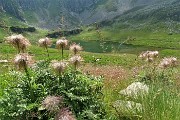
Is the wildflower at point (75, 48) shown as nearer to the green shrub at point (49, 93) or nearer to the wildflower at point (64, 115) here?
the green shrub at point (49, 93)

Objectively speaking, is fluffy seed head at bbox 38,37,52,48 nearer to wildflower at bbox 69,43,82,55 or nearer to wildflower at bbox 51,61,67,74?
wildflower at bbox 69,43,82,55

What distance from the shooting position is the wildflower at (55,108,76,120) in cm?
626

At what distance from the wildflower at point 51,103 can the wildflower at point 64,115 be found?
0.38 feet

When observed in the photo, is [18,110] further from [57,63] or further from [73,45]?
[73,45]

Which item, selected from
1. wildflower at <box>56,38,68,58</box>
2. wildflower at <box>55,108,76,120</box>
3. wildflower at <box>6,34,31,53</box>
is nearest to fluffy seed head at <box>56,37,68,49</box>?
wildflower at <box>56,38,68,58</box>

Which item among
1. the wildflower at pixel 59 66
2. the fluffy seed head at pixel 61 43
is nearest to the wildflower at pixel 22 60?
the wildflower at pixel 59 66

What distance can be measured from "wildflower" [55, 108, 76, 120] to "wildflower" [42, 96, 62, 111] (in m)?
0.12

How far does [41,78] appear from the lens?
308 inches

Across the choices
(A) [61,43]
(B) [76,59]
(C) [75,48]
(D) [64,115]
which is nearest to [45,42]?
(A) [61,43]

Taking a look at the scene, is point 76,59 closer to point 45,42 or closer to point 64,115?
point 45,42

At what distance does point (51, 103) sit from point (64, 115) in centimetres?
39

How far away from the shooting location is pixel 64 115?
21.1 ft

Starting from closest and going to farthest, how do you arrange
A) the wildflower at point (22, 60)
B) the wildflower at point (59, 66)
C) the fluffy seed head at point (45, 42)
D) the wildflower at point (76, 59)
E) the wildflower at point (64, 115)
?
the wildflower at point (64, 115) → the wildflower at point (22, 60) → the wildflower at point (59, 66) → the wildflower at point (76, 59) → the fluffy seed head at point (45, 42)

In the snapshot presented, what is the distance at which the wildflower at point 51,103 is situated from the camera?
661 centimetres
